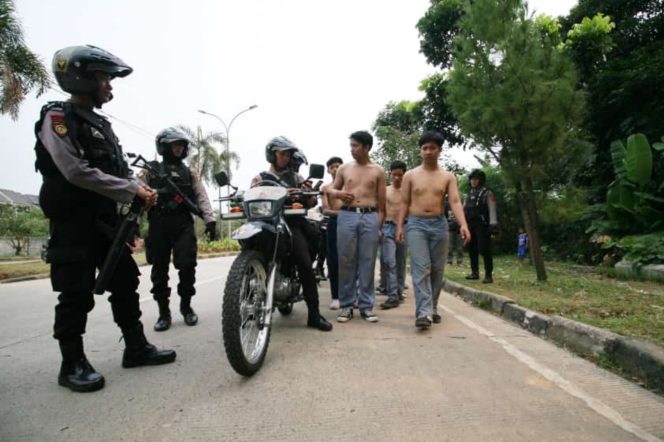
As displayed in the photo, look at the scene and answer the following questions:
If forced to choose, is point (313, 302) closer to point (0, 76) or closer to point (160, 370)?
point (160, 370)

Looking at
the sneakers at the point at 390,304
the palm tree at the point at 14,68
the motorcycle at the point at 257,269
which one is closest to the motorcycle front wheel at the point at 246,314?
the motorcycle at the point at 257,269

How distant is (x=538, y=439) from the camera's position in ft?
6.82

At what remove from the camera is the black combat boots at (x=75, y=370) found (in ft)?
8.83

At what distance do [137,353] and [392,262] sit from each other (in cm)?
368

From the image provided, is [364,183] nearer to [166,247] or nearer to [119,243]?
[166,247]

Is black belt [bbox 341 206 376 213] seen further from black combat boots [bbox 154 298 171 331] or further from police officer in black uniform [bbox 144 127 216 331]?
black combat boots [bbox 154 298 171 331]

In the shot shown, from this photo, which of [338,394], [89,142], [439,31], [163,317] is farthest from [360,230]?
[439,31]

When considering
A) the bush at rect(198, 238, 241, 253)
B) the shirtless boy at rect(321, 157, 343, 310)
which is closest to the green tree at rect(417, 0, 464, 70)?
the shirtless boy at rect(321, 157, 343, 310)

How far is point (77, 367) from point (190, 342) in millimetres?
1119

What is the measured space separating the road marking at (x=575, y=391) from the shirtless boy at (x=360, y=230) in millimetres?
1238

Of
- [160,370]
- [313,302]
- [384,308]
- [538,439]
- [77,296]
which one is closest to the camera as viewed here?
[538,439]

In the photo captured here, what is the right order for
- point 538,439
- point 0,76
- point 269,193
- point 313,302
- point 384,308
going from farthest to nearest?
point 0,76
point 384,308
point 313,302
point 269,193
point 538,439

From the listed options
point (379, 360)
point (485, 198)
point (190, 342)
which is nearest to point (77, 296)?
point (190, 342)

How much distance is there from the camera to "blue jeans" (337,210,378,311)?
15.9ft
